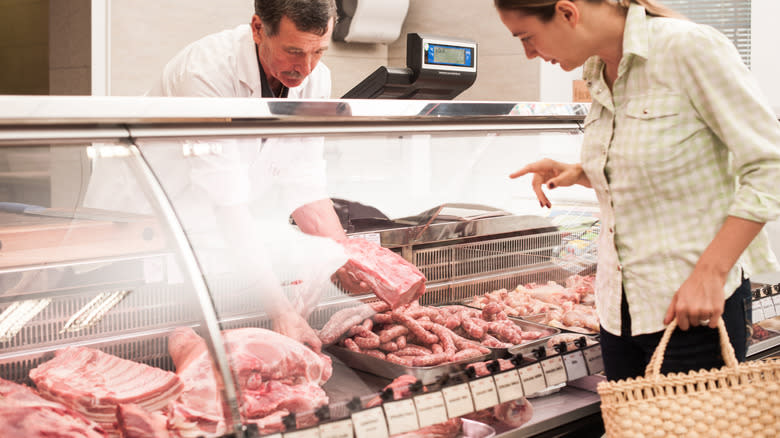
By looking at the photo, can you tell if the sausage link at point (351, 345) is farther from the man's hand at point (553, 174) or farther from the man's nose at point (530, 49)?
the man's nose at point (530, 49)

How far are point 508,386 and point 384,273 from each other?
517 mm

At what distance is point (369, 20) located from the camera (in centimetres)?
552

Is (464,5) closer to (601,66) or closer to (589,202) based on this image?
(589,202)

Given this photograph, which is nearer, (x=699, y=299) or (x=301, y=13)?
(x=699, y=299)

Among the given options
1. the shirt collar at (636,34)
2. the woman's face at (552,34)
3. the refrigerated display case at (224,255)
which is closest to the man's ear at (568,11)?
the woman's face at (552,34)

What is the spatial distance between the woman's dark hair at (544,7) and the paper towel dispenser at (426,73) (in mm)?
955

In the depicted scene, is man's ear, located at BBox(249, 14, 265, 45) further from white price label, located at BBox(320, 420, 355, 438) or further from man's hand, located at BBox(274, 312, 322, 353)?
white price label, located at BBox(320, 420, 355, 438)

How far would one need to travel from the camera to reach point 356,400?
5.15 ft

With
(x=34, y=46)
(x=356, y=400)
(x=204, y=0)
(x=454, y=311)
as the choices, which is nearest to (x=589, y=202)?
(x=454, y=311)

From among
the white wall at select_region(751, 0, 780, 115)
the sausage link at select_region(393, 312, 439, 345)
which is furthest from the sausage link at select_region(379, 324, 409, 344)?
the white wall at select_region(751, 0, 780, 115)

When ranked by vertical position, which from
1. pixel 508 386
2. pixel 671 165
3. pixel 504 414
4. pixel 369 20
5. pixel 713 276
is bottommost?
pixel 504 414

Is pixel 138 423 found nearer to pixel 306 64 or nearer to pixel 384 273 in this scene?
pixel 384 273

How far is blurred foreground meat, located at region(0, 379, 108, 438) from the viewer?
54.8 inches

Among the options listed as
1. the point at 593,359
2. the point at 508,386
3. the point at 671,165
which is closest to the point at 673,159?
the point at 671,165
